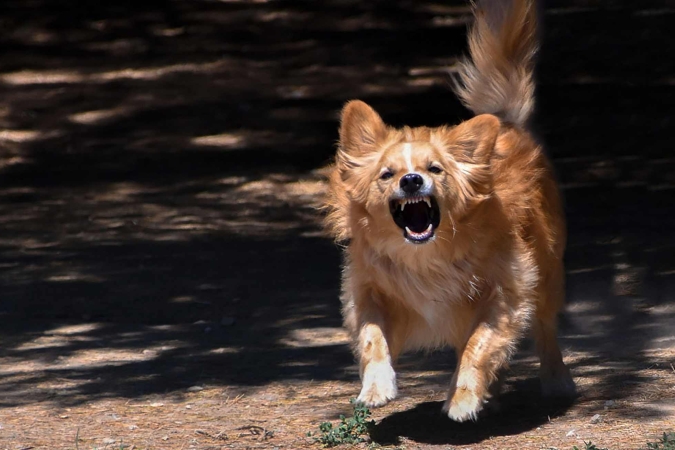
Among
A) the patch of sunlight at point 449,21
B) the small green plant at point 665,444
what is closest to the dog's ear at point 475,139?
the small green plant at point 665,444

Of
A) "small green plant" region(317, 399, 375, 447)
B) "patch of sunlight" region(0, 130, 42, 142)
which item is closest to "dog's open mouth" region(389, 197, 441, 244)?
"small green plant" region(317, 399, 375, 447)

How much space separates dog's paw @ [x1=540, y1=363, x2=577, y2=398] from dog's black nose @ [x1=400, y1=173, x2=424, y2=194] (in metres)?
1.60

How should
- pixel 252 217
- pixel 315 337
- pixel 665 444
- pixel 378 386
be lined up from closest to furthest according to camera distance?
pixel 665 444 < pixel 378 386 < pixel 315 337 < pixel 252 217

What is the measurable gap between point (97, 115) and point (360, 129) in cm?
908

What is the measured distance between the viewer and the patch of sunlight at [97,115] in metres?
13.7

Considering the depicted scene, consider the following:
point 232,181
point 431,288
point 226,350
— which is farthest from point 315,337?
point 232,181

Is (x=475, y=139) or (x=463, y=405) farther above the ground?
(x=475, y=139)

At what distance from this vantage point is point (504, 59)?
257 inches

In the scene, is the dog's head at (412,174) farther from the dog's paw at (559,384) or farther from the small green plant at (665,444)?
the small green plant at (665,444)

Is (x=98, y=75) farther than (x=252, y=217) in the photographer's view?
Yes

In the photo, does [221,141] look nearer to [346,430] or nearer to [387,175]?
[387,175]

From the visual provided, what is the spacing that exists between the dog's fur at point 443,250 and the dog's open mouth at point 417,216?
0.05 ft

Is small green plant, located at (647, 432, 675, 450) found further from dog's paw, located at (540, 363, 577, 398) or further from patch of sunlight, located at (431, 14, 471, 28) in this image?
patch of sunlight, located at (431, 14, 471, 28)

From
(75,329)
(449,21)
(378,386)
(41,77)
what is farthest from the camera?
(449,21)
